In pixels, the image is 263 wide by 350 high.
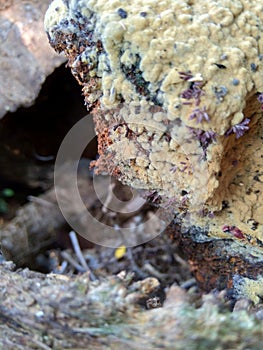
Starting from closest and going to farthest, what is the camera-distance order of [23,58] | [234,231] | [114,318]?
[114,318] → [234,231] → [23,58]

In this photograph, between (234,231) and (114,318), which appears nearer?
(114,318)

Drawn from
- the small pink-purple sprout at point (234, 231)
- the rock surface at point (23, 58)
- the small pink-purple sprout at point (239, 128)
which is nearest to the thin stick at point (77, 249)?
the rock surface at point (23, 58)

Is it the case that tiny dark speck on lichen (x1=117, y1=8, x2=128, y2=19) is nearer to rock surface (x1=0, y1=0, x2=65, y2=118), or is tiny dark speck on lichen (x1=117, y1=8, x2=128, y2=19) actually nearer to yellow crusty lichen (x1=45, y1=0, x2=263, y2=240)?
yellow crusty lichen (x1=45, y1=0, x2=263, y2=240)

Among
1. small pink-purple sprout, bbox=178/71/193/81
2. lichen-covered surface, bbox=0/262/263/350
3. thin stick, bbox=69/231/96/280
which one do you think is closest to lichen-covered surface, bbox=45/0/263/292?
small pink-purple sprout, bbox=178/71/193/81

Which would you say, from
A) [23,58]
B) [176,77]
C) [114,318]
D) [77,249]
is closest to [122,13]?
[176,77]

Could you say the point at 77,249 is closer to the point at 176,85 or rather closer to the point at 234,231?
the point at 234,231

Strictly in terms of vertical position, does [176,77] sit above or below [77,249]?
above

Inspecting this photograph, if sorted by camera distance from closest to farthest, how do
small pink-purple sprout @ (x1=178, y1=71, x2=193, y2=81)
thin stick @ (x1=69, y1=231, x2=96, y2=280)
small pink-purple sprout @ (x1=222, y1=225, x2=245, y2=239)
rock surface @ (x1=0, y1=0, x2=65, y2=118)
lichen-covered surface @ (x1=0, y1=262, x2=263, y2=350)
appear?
1. lichen-covered surface @ (x1=0, y1=262, x2=263, y2=350)
2. small pink-purple sprout @ (x1=178, y1=71, x2=193, y2=81)
3. small pink-purple sprout @ (x1=222, y1=225, x2=245, y2=239)
4. rock surface @ (x1=0, y1=0, x2=65, y2=118)
5. thin stick @ (x1=69, y1=231, x2=96, y2=280)

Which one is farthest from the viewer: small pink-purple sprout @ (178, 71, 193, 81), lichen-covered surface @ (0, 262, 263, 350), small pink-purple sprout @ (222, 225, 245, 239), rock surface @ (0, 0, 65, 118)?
rock surface @ (0, 0, 65, 118)
